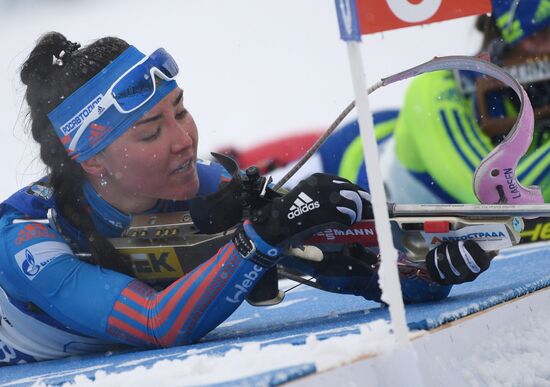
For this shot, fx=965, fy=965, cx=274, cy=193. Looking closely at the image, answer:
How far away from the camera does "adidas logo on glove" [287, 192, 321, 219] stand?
108 inches

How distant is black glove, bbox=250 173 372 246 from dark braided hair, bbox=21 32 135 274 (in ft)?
2.19

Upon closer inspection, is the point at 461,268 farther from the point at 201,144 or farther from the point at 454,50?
the point at 201,144

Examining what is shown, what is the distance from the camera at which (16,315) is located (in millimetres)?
3436

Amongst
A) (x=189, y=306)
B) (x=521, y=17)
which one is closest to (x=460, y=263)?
(x=189, y=306)

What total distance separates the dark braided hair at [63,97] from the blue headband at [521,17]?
4.16 meters

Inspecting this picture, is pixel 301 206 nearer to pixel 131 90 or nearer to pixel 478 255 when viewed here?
pixel 478 255

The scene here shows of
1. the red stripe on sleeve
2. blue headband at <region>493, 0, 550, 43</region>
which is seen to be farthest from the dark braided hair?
blue headband at <region>493, 0, 550, 43</region>

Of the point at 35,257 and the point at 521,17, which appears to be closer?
the point at 35,257

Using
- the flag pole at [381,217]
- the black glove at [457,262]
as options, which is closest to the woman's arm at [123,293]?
the black glove at [457,262]

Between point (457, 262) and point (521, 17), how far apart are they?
440 centimetres

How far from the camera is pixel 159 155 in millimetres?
3168

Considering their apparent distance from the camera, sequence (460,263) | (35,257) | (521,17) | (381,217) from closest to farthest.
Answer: (381,217), (460,263), (35,257), (521,17)

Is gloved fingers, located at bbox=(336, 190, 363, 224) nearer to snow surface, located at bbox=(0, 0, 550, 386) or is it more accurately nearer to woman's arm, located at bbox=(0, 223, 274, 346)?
woman's arm, located at bbox=(0, 223, 274, 346)

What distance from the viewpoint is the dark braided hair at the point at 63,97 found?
3.22m
